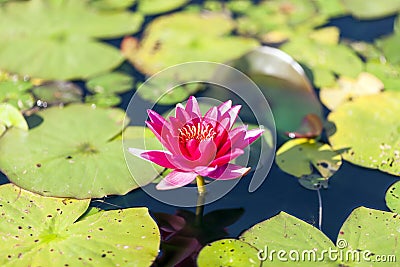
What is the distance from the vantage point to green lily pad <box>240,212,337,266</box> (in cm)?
171

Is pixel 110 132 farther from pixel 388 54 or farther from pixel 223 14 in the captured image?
pixel 388 54

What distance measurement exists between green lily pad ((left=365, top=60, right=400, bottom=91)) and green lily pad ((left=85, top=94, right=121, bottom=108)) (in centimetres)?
133

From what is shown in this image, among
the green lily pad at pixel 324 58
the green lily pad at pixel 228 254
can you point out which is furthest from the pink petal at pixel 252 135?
the green lily pad at pixel 324 58

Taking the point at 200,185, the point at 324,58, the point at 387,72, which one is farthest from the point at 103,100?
the point at 387,72

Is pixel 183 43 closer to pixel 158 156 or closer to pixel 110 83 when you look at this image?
pixel 110 83

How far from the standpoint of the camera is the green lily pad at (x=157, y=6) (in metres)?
3.12

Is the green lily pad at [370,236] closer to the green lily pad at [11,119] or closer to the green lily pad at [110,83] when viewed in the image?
the green lily pad at [110,83]

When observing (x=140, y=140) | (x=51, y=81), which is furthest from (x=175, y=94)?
(x=51, y=81)

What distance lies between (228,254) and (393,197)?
0.72m

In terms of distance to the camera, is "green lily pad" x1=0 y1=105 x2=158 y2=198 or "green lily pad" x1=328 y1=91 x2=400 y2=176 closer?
"green lily pad" x1=0 y1=105 x2=158 y2=198

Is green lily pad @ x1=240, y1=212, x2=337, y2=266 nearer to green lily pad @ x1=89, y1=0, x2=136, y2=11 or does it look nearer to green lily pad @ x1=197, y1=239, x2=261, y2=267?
green lily pad @ x1=197, y1=239, x2=261, y2=267

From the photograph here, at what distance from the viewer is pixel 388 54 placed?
110 inches

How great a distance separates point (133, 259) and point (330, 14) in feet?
6.84

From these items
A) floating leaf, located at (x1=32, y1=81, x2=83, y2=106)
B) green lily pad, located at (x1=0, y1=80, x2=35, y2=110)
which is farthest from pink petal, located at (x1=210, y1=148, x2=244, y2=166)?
green lily pad, located at (x1=0, y1=80, x2=35, y2=110)
